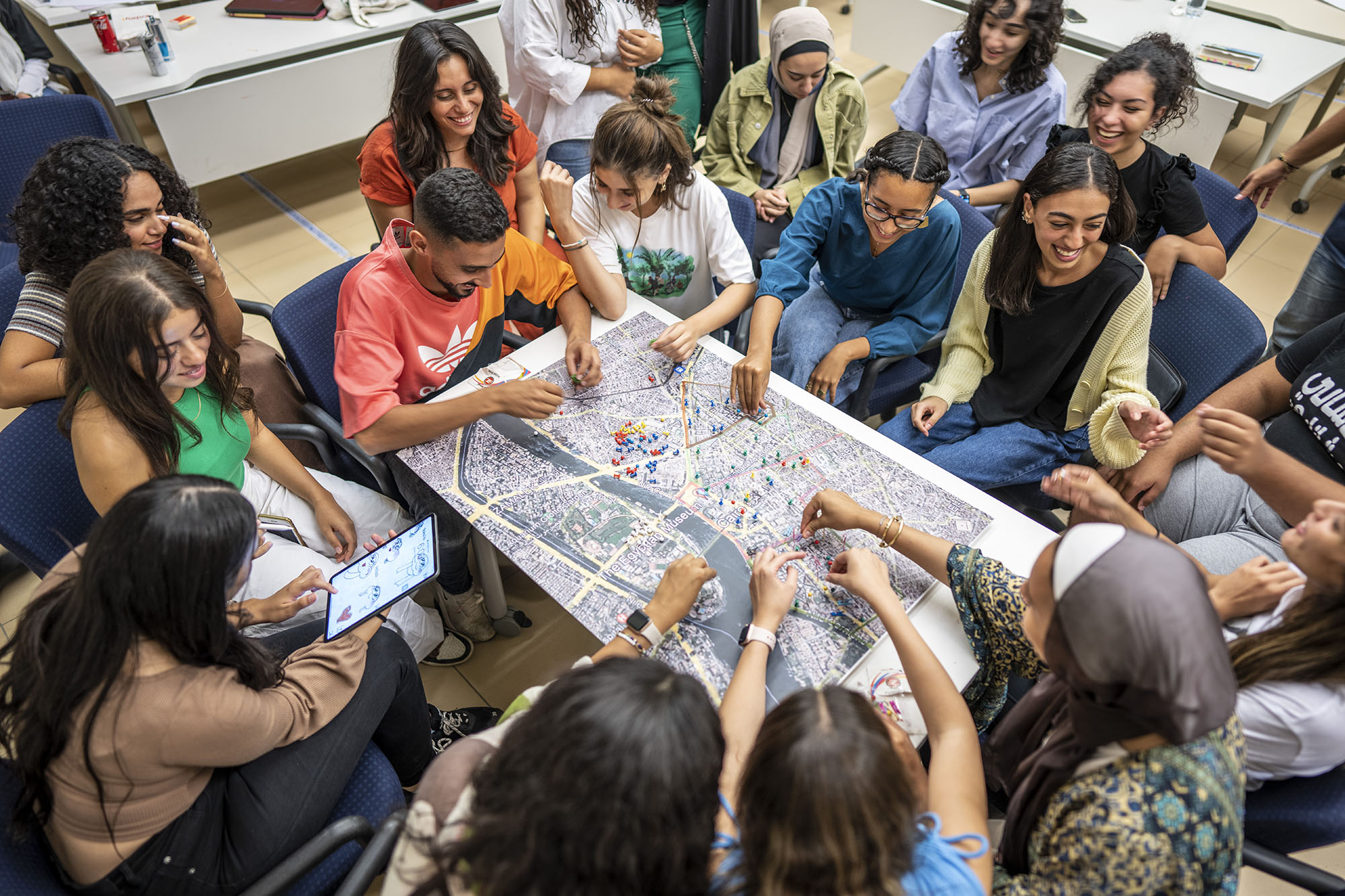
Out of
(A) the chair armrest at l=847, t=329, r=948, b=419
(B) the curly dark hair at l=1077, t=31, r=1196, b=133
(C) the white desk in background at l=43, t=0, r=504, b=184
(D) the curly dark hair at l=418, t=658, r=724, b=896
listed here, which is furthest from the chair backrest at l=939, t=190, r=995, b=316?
(C) the white desk in background at l=43, t=0, r=504, b=184

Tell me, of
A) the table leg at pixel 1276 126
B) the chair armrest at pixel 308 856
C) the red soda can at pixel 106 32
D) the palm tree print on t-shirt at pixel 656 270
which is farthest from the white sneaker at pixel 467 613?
the table leg at pixel 1276 126

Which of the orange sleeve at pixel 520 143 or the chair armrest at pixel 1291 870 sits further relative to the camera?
the orange sleeve at pixel 520 143

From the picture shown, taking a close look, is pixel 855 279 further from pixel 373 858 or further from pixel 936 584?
pixel 373 858

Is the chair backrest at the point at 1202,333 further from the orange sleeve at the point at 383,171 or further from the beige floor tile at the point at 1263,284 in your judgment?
the orange sleeve at the point at 383,171

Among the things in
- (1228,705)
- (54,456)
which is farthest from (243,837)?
(1228,705)

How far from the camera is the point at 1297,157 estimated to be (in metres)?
3.00

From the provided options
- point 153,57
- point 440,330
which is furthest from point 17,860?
point 153,57

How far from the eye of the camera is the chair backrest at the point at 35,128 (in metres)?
2.87

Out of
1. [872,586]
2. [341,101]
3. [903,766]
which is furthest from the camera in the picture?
[341,101]

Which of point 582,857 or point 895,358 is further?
point 895,358

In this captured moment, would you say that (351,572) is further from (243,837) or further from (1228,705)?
(1228,705)

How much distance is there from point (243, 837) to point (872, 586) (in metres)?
1.23

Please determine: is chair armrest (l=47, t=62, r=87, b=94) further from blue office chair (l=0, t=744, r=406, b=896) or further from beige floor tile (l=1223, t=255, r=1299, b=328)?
beige floor tile (l=1223, t=255, r=1299, b=328)

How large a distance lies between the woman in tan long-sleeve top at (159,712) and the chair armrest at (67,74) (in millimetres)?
3749
